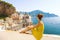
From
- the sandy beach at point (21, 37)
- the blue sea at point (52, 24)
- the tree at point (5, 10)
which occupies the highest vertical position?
the tree at point (5, 10)

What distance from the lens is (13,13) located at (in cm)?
496

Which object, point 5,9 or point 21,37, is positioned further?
point 5,9

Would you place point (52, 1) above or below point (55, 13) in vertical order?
above

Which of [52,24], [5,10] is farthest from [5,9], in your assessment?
[52,24]

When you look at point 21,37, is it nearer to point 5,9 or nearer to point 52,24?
point 52,24

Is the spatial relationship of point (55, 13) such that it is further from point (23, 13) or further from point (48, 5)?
point (23, 13)

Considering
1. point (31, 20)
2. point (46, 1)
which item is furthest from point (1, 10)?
point (46, 1)

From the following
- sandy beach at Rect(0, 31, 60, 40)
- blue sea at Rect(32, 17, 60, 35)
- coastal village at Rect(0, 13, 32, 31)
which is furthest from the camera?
coastal village at Rect(0, 13, 32, 31)

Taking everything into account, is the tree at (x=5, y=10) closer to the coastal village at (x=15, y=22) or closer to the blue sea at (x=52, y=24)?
the coastal village at (x=15, y=22)

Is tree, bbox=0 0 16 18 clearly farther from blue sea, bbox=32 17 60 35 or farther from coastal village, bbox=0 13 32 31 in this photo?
blue sea, bbox=32 17 60 35

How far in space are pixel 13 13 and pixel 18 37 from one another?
154 centimetres

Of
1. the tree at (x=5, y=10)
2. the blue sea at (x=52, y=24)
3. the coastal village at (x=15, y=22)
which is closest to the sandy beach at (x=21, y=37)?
the blue sea at (x=52, y=24)

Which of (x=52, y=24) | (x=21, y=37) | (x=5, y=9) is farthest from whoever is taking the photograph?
(x=5, y=9)

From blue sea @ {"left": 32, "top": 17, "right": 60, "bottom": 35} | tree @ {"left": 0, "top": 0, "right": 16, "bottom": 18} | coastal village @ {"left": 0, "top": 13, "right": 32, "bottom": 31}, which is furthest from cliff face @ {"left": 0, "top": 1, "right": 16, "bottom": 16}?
blue sea @ {"left": 32, "top": 17, "right": 60, "bottom": 35}
